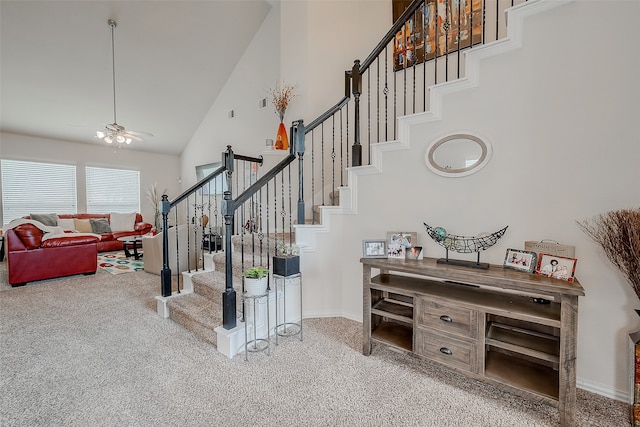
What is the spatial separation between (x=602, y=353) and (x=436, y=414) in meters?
1.14

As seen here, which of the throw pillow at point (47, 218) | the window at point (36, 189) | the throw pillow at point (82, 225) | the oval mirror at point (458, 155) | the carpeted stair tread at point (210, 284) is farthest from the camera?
the throw pillow at point (82, 225)

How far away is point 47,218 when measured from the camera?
6.21m

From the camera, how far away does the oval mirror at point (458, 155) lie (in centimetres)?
204

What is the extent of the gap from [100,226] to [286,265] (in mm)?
6973

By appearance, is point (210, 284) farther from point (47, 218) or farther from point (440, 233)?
point (47, 218)

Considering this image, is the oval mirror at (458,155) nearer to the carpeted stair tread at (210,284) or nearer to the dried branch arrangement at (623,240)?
the dried branch arrangement at (623,240)

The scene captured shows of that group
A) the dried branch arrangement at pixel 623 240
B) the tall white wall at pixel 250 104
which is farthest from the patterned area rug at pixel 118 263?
the dried branch arrangement at pixel 623 240

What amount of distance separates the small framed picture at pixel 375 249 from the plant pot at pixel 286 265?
609mm

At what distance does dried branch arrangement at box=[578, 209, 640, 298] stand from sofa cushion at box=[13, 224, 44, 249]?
6331 millimetres

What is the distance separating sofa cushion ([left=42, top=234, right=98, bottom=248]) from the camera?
13.6 feet

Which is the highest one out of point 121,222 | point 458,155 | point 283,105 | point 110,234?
point 283,105

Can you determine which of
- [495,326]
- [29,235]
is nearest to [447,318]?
[495,326]

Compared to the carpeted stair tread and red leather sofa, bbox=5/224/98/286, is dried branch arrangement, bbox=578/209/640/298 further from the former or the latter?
red leather sofa, bbox=5/224/98/286

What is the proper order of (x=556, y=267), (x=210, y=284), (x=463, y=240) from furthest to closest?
1. (x=210, y=284)
2. (x=463, y=240)
3. (x=556, y=267)
